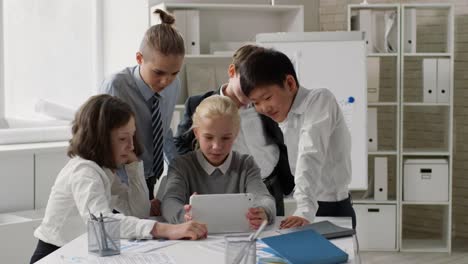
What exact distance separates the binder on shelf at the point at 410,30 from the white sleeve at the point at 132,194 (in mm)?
3393

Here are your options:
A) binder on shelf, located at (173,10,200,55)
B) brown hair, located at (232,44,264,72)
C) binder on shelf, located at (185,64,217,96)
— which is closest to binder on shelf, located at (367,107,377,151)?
binder on shelf, located at (185,64,217,96)

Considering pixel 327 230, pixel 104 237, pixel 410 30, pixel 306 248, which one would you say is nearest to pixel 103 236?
pixel 104 237

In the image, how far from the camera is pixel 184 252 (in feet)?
7.25

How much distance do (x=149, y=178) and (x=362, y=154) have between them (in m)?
2.58

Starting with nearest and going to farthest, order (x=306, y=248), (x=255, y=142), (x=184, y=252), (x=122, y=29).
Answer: (x=306, y=248) → (x=184, y=252) → (x=255, y=142) → (x=122, y=29)

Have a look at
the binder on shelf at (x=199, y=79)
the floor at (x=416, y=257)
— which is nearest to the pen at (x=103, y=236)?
the binder on shelf at (x=199, y=79)

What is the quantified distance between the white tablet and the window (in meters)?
2.98

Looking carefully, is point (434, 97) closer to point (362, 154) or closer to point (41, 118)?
point (362, 154)

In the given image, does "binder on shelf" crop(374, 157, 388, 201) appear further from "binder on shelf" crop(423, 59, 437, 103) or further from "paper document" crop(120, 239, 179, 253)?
"paper document" crop(120, 239, 179, 253)

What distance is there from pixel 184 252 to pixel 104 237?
0.23 meters

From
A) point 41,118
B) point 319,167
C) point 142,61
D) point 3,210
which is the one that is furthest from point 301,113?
point 41,118

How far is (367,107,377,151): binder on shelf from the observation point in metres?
5.64

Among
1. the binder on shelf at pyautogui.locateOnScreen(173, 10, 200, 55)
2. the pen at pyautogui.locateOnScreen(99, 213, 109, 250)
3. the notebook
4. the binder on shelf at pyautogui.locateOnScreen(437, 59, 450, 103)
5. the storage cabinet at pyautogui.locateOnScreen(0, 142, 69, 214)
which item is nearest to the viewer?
the pen at pyautogui.locateOnScreen(99, 213, 109, 250)

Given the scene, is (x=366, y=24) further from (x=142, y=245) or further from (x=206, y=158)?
(x=142, y=245)
